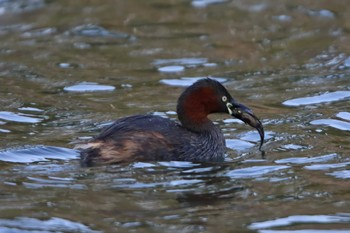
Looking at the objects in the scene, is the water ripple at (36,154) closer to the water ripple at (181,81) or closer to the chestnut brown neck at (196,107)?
the chestnut brown neck at (196,107)

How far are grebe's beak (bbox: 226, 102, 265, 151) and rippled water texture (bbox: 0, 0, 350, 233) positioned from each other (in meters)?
0.18

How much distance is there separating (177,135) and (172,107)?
225cm

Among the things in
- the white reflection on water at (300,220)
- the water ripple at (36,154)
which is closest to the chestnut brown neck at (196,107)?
the water ripple at (36,154)

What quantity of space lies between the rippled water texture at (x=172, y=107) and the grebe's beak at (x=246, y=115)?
0.18 metres

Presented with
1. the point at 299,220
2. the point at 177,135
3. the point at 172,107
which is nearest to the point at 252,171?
the point at 177,135

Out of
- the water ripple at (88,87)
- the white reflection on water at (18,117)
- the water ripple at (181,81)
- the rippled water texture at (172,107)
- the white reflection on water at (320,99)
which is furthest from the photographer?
the water ripple at (181,81)

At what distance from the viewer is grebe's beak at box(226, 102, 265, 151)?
10133 millimetres

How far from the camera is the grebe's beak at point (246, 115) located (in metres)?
10.1

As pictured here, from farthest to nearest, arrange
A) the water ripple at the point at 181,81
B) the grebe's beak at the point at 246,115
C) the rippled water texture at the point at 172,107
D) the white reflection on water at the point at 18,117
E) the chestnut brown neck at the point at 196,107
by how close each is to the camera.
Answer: the water ripple at the point at 181,81 < the white reflection on water at the point at 18,117 < the grebe's beak at the point at 246,115 < the chestnut brown neck at the point at 196,107 < the rippled water texture at the point at 172,107

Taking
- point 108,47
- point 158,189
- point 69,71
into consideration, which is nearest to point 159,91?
point 69,71

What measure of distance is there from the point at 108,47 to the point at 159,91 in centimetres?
278

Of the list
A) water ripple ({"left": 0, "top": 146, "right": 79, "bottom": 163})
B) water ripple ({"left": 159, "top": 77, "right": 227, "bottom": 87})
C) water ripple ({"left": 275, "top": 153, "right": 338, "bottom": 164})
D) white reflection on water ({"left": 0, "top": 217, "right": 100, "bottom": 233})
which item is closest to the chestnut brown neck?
water ripple ({"left": 275, "top": 153, "right": 338, "bottom": 164})

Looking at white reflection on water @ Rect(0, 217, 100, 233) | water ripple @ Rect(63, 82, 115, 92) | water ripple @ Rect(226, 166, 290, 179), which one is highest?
white reflection on water @ Rect(0, 217, 100, 233)

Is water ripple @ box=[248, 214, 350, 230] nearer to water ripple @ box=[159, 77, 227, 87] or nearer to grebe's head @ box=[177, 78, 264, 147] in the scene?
grebe's head @ box=[177, 78, 264, 147]
